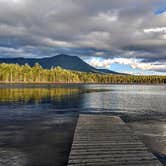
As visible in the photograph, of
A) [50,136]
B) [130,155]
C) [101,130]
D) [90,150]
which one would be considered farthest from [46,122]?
[130,155]

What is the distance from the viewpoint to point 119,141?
55.8 ft

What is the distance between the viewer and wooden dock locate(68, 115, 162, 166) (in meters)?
12.6

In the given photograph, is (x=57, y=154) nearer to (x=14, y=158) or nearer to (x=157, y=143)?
(x=14, y=158)

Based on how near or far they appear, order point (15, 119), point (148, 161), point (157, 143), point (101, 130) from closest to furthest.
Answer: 1. point (148, 161)
2. point (157, 143)
3. point (101, 130)
4. point (15, 119)

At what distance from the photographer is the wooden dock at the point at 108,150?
12.6 meters

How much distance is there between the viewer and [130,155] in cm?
1370

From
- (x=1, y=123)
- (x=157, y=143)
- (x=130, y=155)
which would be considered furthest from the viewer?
(x=1, y=123)

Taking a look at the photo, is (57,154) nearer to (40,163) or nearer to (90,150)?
(40,163)

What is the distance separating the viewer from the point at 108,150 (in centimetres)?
1470

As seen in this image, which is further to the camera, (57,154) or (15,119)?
(15,119)

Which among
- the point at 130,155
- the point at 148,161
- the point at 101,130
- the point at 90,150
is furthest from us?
the point at 101,130

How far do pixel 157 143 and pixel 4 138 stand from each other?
1266 centimetres

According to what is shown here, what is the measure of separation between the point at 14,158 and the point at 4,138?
5.56m

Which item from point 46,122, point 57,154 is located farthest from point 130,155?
point 46,122
